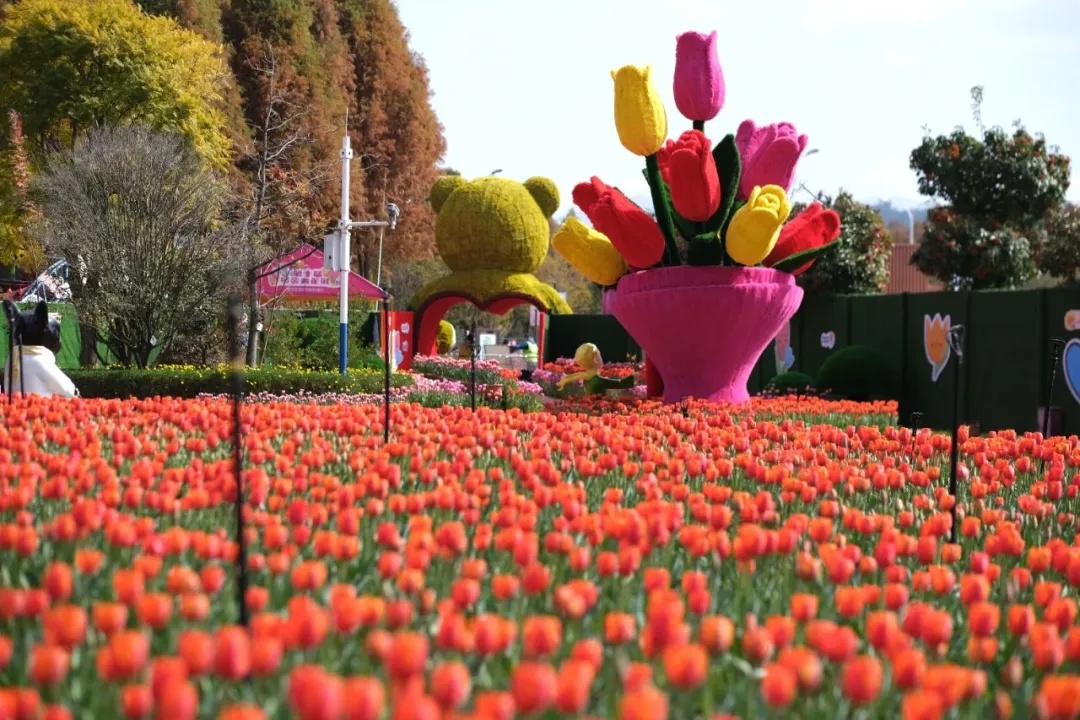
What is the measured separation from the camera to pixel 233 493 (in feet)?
12.1

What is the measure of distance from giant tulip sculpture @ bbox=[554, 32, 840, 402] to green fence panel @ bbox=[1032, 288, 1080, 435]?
399cm

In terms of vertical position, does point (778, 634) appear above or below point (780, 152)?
below

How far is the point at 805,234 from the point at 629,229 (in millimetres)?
2085

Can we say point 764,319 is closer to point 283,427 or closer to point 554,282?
point 283,427

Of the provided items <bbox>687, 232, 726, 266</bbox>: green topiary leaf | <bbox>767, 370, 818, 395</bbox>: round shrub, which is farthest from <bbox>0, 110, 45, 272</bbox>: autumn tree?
<bbox>687, 232, 726, 266</bbox>: green topiary leaf

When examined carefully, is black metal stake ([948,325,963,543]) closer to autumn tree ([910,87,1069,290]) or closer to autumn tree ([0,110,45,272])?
autumn tree ([910,87,1069,290])

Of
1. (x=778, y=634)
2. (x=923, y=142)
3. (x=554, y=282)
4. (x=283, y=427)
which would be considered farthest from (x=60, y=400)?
(x=554, y=282)

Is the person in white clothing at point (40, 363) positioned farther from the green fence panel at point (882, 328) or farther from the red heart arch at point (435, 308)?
the red heart arch at point (435, 308)

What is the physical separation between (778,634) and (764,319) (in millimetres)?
10120

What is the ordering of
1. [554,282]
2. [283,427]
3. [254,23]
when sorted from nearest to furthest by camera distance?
[283,427] < [254,23] < [554,282]

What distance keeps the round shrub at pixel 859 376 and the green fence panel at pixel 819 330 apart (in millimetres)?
1940

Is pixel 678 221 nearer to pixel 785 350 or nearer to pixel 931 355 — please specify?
pixel 931 355

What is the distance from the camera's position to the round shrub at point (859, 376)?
59.8ft

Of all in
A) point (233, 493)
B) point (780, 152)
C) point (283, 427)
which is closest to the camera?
point (233, 493)
